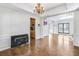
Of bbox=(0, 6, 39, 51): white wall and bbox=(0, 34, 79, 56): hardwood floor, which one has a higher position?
bbox=(0, 6, 39, 51): white wall

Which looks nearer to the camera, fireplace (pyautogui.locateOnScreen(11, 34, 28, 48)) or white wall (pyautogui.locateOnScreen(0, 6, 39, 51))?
white wall (pyautogui.locateOnScreen(0, 6, 39, 51))

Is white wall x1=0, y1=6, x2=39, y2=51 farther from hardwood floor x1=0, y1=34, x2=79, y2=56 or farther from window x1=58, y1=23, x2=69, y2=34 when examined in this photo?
window x1=58, y1=23, x2=69, y2=34

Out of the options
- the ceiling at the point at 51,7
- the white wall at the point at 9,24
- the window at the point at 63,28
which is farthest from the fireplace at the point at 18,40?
the window at the point at 63,28

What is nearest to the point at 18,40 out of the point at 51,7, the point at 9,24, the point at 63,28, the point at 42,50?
the point at 9,24

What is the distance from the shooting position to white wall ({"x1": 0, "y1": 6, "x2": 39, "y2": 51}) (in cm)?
429

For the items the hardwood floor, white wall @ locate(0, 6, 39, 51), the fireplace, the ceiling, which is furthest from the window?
white wall @ locate(0, 6, 39, 51)

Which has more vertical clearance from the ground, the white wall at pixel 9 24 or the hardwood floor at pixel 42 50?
the white wall at pixel 9 24

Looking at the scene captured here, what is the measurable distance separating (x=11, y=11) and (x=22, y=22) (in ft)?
3.60

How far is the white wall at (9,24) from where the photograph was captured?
4.29 meters

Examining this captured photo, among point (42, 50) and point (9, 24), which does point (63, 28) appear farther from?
point (9, 24)

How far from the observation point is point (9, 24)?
15.3ft

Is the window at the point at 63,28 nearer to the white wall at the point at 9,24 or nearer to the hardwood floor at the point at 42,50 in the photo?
the hardwood floor at the point at 42,50

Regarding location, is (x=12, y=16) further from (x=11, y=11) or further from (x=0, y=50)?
(x=0, y=50)

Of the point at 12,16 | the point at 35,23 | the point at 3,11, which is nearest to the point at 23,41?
the point at 12,16
